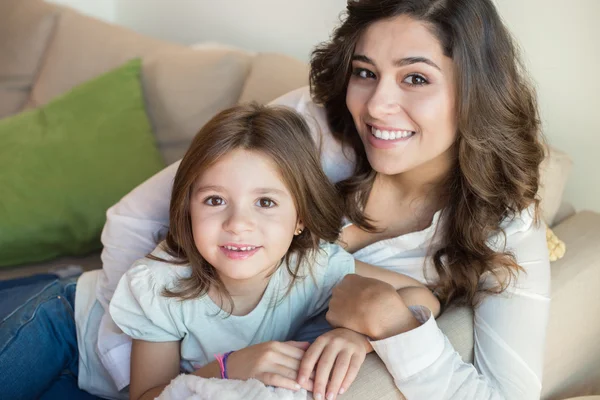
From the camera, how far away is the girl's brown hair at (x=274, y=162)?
4.66 ft

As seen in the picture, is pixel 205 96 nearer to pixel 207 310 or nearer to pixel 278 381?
pixel 207 310

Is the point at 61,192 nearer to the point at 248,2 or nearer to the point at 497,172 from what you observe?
the point at 248,2

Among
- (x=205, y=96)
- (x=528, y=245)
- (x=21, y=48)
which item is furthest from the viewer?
(x=21, y=48)

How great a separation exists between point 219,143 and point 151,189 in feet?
1.12

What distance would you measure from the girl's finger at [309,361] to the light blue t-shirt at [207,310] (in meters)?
0.23

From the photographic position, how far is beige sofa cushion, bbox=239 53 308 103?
206cm

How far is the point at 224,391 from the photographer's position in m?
1.16

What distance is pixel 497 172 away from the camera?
1568 mm

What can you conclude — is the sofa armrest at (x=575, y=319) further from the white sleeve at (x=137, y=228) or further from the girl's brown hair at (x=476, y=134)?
the white sleeve at (x=137, y=228)

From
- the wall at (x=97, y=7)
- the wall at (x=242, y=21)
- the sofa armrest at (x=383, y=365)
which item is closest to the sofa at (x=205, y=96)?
the sofa armrest at (x=383, y=365)

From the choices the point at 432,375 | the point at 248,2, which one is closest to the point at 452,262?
the point at 432,375

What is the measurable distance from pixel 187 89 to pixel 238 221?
3.33 ft

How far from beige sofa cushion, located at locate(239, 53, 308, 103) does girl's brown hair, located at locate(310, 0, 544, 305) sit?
0.42m

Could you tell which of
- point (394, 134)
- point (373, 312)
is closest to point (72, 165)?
point (394, 134)
